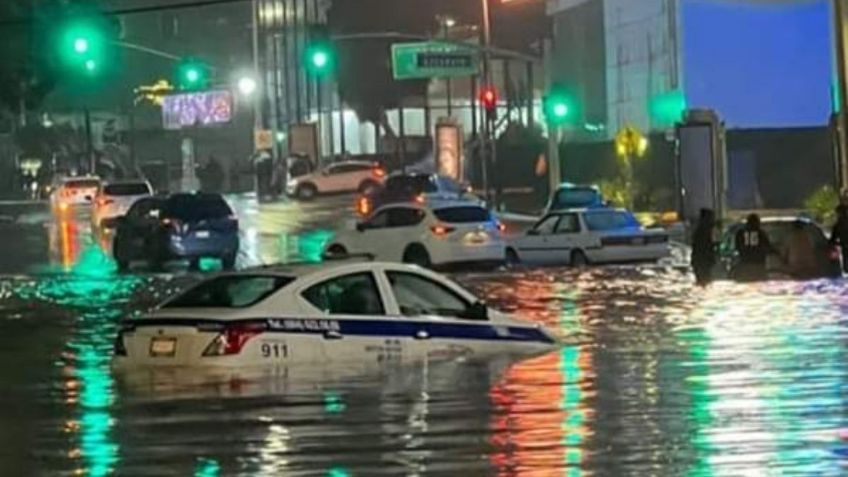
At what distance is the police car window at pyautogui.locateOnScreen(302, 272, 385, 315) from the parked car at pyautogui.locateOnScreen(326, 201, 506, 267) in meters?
20.0

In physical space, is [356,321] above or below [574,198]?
below

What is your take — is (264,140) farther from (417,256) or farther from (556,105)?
(417,256)

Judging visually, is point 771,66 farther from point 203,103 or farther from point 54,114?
point 54,114

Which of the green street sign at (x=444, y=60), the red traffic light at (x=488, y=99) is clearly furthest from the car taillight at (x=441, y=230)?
the green street sign at (x=444, y=60)

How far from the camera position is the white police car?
64.3ft

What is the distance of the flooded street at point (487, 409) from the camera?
46.7ft

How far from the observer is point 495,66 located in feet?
342

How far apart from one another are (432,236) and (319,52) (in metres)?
12.7

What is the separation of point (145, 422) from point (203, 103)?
9911 centimetres

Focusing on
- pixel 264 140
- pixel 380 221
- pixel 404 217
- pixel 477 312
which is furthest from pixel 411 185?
pixel 477 312

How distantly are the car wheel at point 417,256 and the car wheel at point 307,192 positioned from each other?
42013 millimetres

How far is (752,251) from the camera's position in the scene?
32875mm

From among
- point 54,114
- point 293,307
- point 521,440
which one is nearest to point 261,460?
point 521,440

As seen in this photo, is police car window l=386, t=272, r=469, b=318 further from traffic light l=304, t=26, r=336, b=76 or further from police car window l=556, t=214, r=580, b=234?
traffic light l=304, t=26, r=336, b=76
